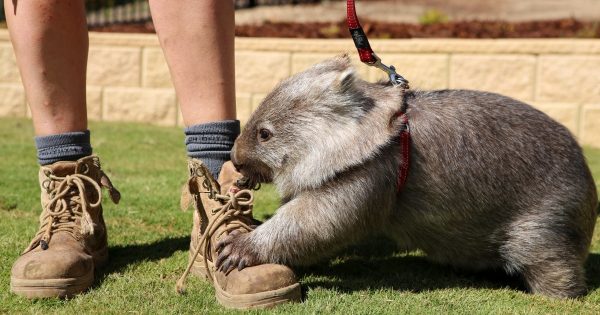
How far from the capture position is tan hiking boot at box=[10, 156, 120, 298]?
253 centimetres

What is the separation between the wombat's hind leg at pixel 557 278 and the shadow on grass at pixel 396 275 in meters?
0.11

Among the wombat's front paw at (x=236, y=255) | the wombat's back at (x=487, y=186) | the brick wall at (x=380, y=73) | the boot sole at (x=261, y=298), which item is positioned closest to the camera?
the boot sole at (x=261, y=298)

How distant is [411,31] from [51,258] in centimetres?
566

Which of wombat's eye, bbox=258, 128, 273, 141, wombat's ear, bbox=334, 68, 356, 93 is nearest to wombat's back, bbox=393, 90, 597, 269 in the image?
wombat's ear, bbox=334, 68, 356, 93

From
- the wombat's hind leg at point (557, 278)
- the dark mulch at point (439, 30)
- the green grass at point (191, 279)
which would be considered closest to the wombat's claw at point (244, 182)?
the green grass at point (191, 279)

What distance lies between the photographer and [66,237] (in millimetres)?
2797

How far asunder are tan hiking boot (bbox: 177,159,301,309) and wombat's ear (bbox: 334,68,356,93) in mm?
491

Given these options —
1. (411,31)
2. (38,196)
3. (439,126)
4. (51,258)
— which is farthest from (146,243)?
(411,31)

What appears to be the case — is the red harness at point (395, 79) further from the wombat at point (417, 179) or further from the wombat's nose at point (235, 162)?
the wombat's nose at point (235, 162)

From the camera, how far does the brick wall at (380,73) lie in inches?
251

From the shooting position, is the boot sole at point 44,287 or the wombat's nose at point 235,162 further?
the wombat's nose at point 235,162

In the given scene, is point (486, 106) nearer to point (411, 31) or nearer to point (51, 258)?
point (51, 258)

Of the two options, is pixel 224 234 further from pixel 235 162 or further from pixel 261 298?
pixel 261 298

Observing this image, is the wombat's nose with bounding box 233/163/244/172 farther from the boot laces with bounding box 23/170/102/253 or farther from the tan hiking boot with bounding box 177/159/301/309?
the boot laces with bounding box 23/170/102/253
